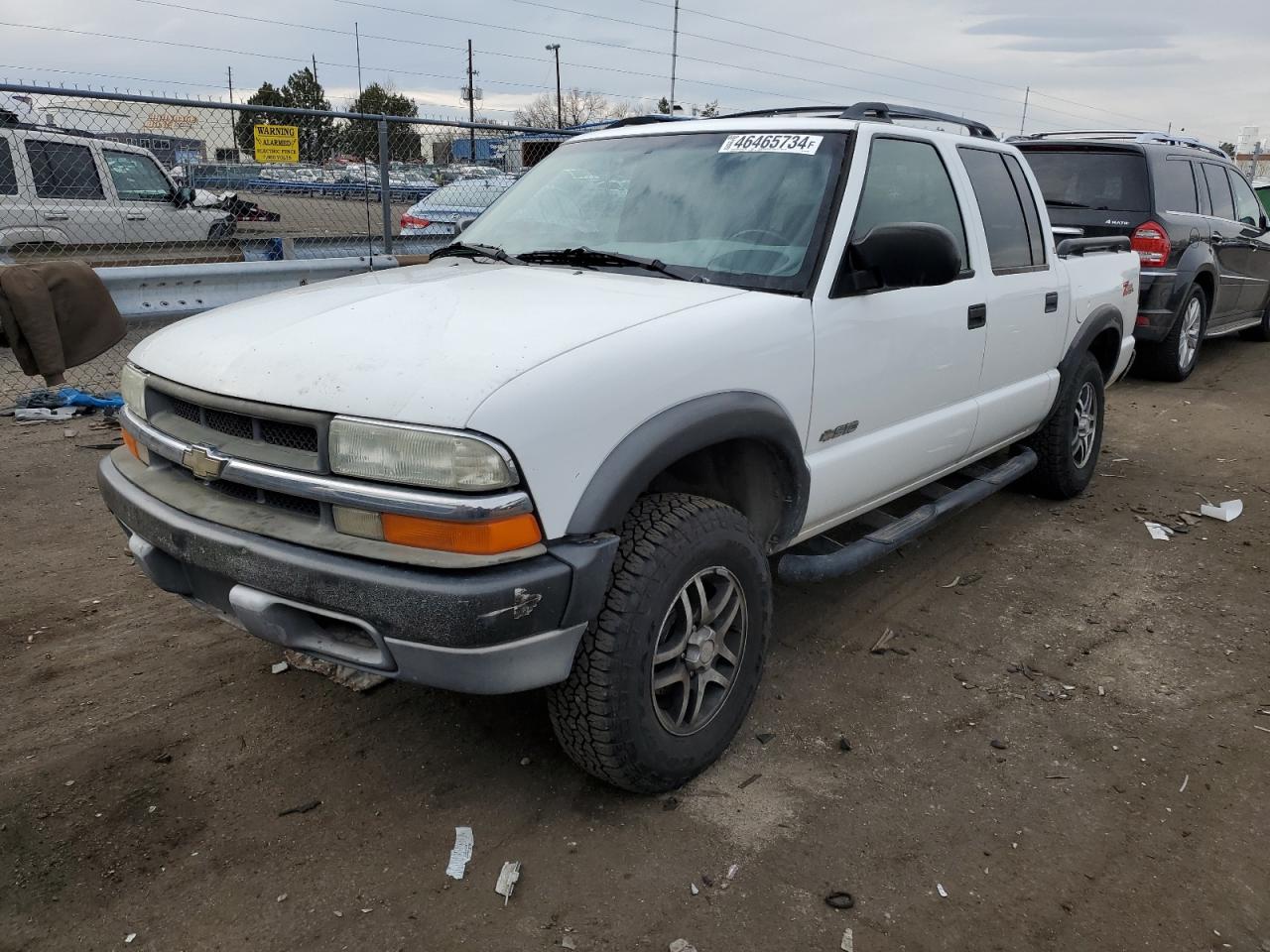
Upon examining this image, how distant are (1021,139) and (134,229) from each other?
8414mm

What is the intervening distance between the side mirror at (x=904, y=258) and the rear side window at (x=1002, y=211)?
1172 millimetres

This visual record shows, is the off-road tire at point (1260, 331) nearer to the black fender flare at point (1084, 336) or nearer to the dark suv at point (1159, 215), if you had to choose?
the dark suv at point (1159, 215)

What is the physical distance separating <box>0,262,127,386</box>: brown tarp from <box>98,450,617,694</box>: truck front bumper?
8.40 feet

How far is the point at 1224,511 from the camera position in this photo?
528 centimetres

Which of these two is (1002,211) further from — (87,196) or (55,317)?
(87,196)

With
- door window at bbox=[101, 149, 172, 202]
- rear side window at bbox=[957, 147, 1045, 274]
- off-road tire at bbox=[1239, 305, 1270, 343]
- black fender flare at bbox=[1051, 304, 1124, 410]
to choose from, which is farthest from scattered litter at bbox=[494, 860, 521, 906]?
off-road tire at bbox=[1239, 305, 1270, 343]

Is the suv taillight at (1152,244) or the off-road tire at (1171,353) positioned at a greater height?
the suv taillight at (1152,244)

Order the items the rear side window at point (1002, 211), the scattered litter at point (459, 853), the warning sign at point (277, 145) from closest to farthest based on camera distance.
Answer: the scattered litter at point (459, 853)
the rear side window at point (1002, 211)
the warning sign at point (277, 145)

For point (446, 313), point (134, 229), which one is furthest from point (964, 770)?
point (134, 229)

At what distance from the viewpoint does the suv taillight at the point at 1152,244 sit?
25.8 ft

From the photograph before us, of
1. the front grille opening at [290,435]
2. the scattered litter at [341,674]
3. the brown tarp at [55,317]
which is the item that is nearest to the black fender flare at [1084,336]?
the scattered litter at [341,674]

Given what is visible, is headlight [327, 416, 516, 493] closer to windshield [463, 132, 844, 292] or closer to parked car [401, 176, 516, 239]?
windshield [463, 132, 844, 292]

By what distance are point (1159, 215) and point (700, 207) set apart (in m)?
6.26

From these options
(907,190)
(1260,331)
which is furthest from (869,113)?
(1260,331)
